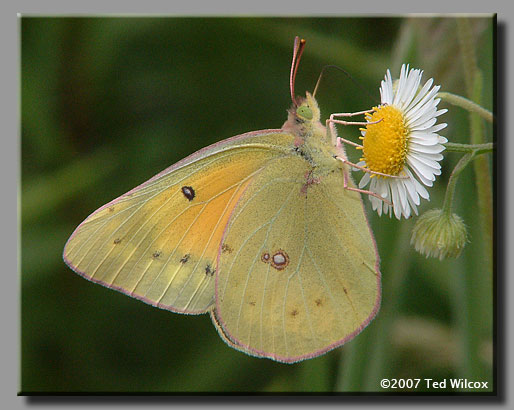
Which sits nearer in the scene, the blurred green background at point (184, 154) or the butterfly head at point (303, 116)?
the butterfly head at point (303, 116)

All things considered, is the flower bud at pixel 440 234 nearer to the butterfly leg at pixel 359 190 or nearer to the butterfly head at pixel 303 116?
the butterfly leg at pixel 359 190

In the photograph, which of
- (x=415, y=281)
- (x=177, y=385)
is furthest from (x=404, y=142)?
(x=177, y=385)

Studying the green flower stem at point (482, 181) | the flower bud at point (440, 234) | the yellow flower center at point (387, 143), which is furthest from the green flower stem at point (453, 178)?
the green flower stem at point (482, 181)

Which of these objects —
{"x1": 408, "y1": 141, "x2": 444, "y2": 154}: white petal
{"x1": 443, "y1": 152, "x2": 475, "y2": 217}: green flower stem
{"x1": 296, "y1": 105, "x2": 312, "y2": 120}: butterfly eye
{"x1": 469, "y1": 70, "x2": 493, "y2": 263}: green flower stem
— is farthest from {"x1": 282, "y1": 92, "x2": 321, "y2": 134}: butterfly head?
{"x1": 469, "y1": 70, "x2": 493, "y2": 263}: green flower stem

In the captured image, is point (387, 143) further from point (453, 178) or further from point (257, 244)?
point (257, 244)

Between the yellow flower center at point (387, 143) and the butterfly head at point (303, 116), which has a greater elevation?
the butterfly head at point (303, 116)

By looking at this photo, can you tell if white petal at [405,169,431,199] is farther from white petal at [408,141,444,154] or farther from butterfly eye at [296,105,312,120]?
butterfly eye at [296,105,312,120]

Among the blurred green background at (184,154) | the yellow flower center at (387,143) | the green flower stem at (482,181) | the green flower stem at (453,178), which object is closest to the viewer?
the green flower stem at (453,178)
